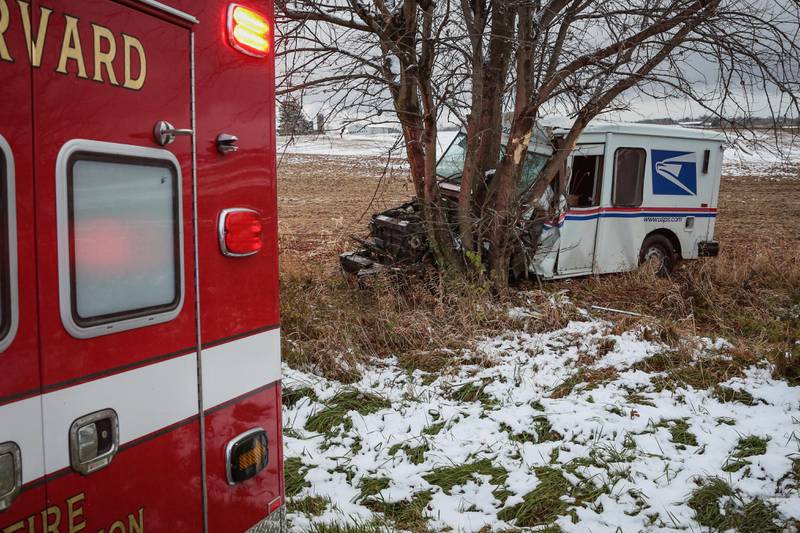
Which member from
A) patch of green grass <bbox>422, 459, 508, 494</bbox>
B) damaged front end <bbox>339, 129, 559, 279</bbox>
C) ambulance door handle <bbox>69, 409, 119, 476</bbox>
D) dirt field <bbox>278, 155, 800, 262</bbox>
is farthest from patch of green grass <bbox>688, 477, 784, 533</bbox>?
dirt field <bbox>278, 155, 800, 262</bbox>

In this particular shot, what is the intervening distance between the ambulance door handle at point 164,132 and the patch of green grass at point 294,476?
2456 millimetres

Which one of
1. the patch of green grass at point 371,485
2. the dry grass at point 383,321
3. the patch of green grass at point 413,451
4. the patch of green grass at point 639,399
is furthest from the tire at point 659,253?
the patch of green grass at point 371,485

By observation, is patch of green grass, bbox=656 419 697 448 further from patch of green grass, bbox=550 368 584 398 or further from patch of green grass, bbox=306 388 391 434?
patch of green grass, bbox=306 388 391 434

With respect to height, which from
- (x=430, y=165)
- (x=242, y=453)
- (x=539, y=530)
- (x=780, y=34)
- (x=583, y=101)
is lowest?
(x=539, y=530)

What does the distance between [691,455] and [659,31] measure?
16.2 feet

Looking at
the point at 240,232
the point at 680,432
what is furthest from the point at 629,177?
the point at 240,232

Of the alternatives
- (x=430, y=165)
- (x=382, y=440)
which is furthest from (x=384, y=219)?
(x=382, y=440)

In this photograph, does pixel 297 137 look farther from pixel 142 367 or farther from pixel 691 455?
pixel 142 367

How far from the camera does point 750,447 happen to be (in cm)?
417

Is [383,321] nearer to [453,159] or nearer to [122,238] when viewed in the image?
[453,159]

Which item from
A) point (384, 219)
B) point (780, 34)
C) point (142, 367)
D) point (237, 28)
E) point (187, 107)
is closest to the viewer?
point (142, 367)

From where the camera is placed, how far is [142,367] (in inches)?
72.6

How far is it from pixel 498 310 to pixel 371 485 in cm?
337

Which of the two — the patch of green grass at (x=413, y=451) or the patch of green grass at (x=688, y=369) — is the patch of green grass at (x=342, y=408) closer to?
the patch of green grass at (x=413, y=451)
